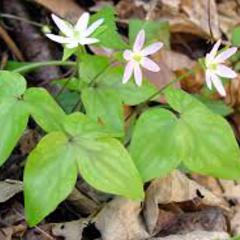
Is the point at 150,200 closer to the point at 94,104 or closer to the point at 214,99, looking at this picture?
the point at 94,104

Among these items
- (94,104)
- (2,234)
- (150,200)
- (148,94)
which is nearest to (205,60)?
(148,94)

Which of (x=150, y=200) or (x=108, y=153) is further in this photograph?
(x=150, y=200)

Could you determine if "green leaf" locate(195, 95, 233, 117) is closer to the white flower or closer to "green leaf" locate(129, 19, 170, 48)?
"green leaf" locate(129, 19, 170, 48)

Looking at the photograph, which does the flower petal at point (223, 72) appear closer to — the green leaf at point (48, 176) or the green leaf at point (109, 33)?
the green leaf at point (109, 33)

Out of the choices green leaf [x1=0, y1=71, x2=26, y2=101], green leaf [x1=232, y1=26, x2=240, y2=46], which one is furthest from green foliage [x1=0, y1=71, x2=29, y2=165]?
green leaf [x1=232, y1=26, x2=240, y2=46]

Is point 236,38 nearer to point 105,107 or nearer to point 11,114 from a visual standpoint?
point 105,107
